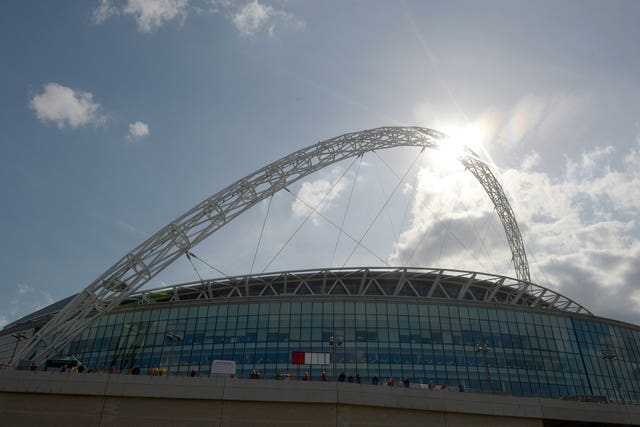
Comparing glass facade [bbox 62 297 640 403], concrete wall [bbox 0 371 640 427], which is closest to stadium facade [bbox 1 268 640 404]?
glass facade [bbox 62 297 640 403]

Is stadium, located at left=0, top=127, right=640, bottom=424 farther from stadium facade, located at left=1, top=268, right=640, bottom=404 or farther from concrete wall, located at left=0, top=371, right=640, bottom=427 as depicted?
concrete wall, located at left=0, top=371, right=640, bottom=427

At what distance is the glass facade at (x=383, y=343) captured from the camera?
44344 mm

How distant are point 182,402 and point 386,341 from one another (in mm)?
24001

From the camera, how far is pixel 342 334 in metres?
45.8

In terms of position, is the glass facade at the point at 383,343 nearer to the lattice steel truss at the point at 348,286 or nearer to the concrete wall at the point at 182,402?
the lattice steel truss at the point at 348,286

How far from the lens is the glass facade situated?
145 ft

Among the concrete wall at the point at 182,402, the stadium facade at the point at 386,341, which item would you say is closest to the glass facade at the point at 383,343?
the stadium facade at the point at 386,341

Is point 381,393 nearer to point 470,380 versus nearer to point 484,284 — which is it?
point 470,380

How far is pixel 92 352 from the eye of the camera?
4875 cm

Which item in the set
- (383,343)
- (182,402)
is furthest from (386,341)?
(182,402)

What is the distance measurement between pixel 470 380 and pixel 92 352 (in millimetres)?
37873

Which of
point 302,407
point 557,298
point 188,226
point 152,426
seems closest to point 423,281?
point 557,298

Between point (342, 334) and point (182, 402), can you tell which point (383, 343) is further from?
point (182, 402)

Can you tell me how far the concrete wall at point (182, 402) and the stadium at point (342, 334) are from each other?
14.7 meters
